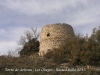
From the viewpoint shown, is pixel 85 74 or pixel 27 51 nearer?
pixel 85 74

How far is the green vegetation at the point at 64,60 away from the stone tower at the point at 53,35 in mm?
758

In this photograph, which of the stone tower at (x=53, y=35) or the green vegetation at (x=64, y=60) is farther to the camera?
the stone tower at (x=53, y=35)

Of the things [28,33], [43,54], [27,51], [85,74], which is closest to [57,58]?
[43,54]

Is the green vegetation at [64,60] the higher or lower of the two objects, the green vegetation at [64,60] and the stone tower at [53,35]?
the lower

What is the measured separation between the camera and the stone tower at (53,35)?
19062 mm

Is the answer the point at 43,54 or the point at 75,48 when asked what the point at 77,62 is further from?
the point at 43,54

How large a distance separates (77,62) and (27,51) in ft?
22.3

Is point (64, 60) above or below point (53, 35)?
below

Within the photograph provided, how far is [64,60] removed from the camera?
55.5ft

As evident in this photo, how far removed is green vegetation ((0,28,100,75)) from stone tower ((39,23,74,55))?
76 centimetres

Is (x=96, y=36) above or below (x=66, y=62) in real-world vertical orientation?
above

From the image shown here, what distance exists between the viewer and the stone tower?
1906 centimetres

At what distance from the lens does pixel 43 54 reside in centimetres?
1883

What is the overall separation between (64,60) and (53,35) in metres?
3.28
